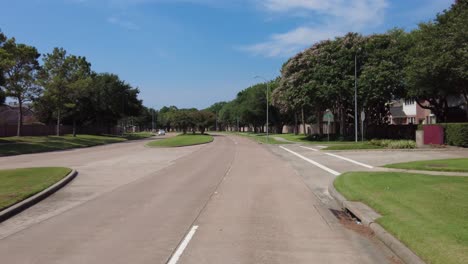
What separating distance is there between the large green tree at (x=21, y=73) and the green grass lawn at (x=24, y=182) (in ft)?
113

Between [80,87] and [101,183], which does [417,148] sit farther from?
[80,87]

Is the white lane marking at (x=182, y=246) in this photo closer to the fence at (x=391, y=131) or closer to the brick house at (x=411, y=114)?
the fence at (x=391, y=131)

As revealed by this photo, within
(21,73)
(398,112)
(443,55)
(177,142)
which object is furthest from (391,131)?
(21,73)

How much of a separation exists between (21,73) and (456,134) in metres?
44.8

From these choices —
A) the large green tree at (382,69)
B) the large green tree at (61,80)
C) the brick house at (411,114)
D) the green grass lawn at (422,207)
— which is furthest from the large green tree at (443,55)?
the large green tree at (61,80)

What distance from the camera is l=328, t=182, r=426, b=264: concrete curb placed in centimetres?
657

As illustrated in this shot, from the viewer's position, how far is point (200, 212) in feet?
34.2

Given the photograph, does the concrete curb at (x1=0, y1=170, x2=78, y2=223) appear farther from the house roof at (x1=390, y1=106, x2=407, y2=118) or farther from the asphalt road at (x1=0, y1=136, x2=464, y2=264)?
the house roof at (x1=390, y1=106, x2=407, y2=118)

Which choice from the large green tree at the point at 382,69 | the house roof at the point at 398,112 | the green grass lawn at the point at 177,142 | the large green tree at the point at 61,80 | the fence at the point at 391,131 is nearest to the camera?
the large green tree at the point at 382,69

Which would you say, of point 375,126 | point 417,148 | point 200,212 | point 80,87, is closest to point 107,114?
point 80,87

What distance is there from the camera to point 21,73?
51969 millimetres

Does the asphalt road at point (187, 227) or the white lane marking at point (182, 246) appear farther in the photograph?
the asphalt road at point (187, 227)

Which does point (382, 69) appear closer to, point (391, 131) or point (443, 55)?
point (391, 131)

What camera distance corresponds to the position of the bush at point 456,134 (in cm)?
3103
